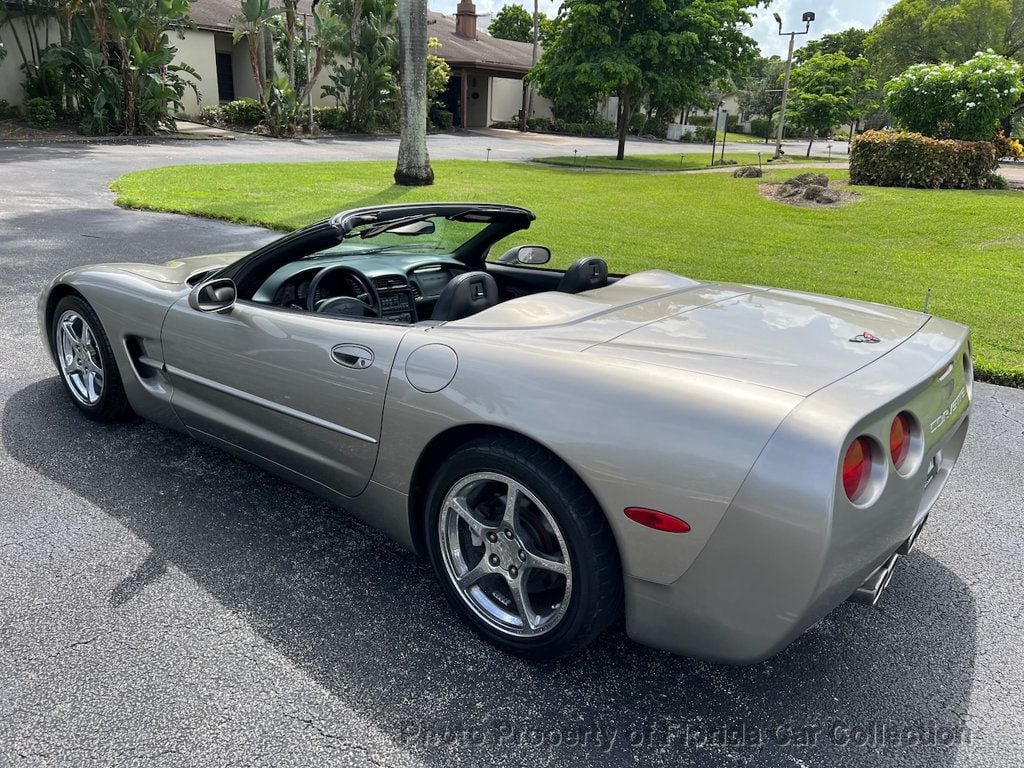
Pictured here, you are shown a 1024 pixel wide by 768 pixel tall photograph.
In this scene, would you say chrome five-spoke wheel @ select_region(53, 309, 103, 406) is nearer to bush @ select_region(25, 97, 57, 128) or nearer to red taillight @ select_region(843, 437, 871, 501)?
red taillight @ select_region(843, 437, 871, 501)

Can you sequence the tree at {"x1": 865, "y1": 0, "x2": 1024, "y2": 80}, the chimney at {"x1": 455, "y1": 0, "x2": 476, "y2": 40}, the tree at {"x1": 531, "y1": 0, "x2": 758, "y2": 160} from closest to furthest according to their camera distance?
1. the tree at {"x1": 531, "y1": 0, "x2": 758, "y2": 160}
2. the tree at {"x1": 865, "y1": 0, "x2": 1024, "y2": 80}
3. the chimney at {"x1": 455, "y1": 0, "x2": 476, "y2": 40}

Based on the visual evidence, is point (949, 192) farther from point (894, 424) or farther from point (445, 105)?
point (445, 105)

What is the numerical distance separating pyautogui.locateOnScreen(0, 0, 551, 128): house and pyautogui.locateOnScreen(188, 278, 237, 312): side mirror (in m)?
22.0

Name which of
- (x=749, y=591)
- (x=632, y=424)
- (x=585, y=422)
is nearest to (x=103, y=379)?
(x=585, y=422)

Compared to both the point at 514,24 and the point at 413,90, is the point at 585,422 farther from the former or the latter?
the point at 514,24

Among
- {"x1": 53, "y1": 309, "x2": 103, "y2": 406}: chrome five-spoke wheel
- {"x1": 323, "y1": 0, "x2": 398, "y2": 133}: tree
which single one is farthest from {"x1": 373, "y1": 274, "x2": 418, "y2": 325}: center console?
{"x1": 323, "y1": 0, "x2": 398, "y2": 133}: tree

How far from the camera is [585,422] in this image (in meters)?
2.11

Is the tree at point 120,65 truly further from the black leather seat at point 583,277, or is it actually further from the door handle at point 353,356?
the door handle at point 353,356

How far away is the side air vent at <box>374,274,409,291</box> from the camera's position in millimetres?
3492

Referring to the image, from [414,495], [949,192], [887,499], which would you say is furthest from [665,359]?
[949,192]

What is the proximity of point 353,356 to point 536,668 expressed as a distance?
1202 millimetres

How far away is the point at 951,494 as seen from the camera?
3645mm

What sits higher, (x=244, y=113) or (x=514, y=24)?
(x=514, y=24)

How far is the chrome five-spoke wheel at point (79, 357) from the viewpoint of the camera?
390cm
